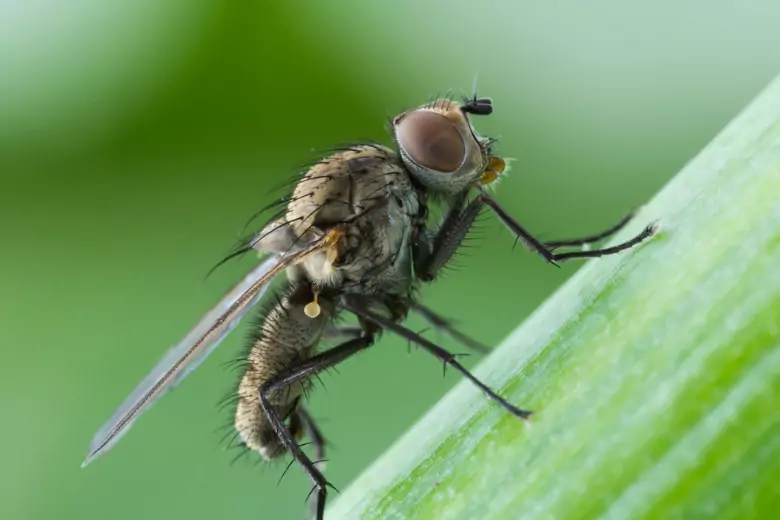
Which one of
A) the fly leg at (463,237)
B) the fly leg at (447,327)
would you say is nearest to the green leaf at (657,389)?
the fly leg at (463,237)

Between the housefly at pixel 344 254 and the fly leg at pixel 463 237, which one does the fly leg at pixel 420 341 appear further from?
the fly leg at pixel 463 237

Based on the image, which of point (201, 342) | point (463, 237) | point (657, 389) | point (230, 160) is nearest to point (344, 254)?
point (463, 237)

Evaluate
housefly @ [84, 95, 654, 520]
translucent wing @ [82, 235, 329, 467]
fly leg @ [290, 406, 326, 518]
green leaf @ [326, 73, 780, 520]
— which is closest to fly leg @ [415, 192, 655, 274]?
housefly @ [84, 95, 654, 520]

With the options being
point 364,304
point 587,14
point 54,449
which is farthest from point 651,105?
point 54,449

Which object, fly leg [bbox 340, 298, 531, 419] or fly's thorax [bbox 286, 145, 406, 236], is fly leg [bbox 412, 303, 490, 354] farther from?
fly's thorax [bbox 286, 145, 406, 236]

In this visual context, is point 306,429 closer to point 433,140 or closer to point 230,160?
point 433,140
